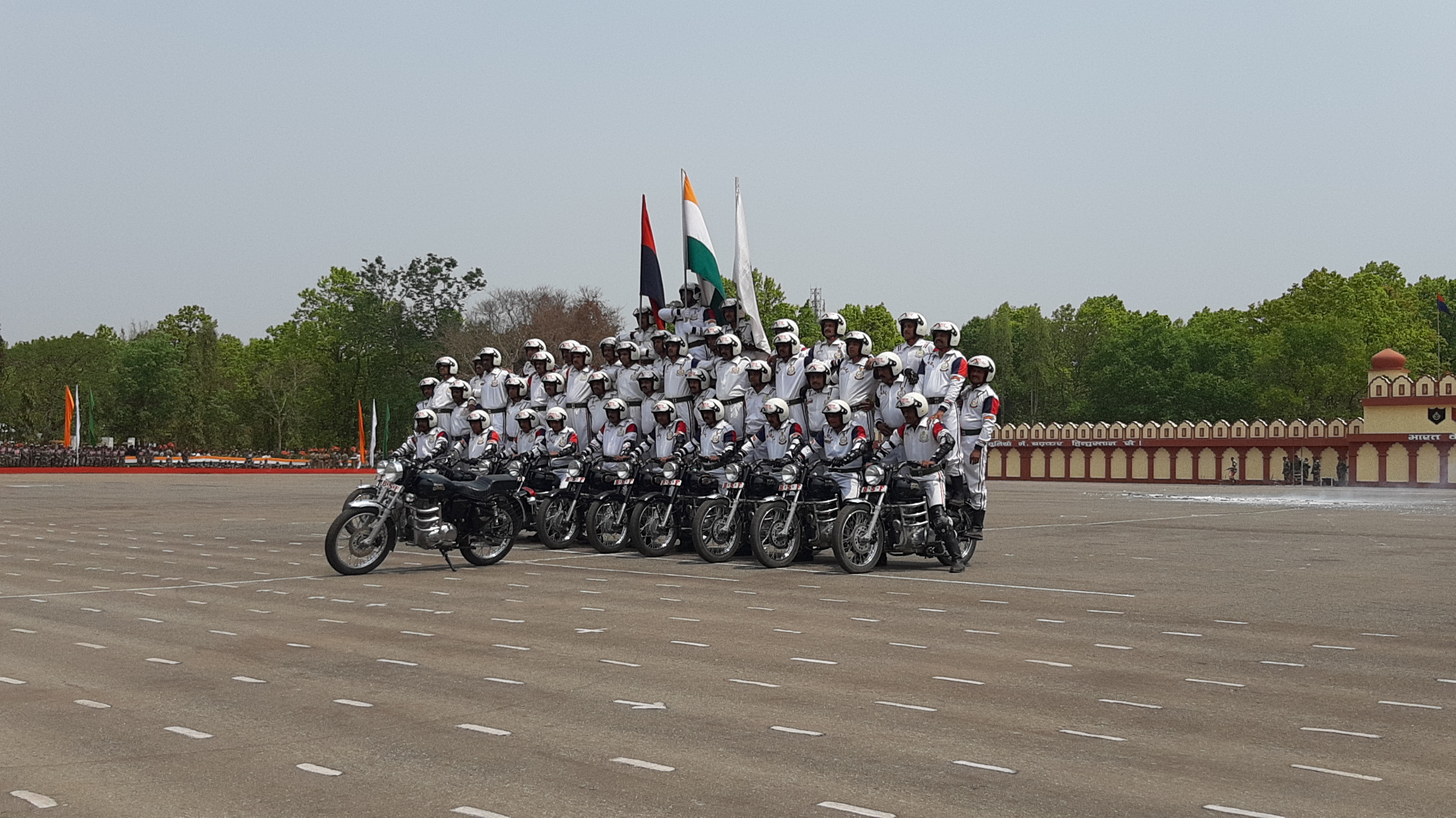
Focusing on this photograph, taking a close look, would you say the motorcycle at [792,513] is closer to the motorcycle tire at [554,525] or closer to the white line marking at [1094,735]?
the motorcycle tire at [554,525]

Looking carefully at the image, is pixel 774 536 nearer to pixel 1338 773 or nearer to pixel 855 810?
pixel 1338 773

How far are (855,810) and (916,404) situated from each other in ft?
34.1

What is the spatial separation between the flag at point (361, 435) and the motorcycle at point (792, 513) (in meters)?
72.1

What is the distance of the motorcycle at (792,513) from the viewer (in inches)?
615

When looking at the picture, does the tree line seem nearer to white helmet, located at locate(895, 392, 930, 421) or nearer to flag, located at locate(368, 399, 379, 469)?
flag, located at locate(368, 399, 379, 469)

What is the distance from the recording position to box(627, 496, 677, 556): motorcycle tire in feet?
56.4

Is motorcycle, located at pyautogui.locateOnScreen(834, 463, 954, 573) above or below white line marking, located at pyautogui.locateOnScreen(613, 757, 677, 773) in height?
above

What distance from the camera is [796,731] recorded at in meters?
6.92

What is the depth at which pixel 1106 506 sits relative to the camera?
3588 cm

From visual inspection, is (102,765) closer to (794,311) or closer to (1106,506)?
(1106,506)

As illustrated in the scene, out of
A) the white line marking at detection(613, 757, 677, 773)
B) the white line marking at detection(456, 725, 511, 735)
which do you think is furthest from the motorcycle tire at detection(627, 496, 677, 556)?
the white line marking at detection(613, 757, 677, 773)

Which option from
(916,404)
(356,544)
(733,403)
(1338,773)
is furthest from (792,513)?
(1338,773)

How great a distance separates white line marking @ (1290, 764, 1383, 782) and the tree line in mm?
72498

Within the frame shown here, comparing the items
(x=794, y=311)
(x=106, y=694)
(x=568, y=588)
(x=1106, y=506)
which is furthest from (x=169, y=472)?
(x=106, y=694)
